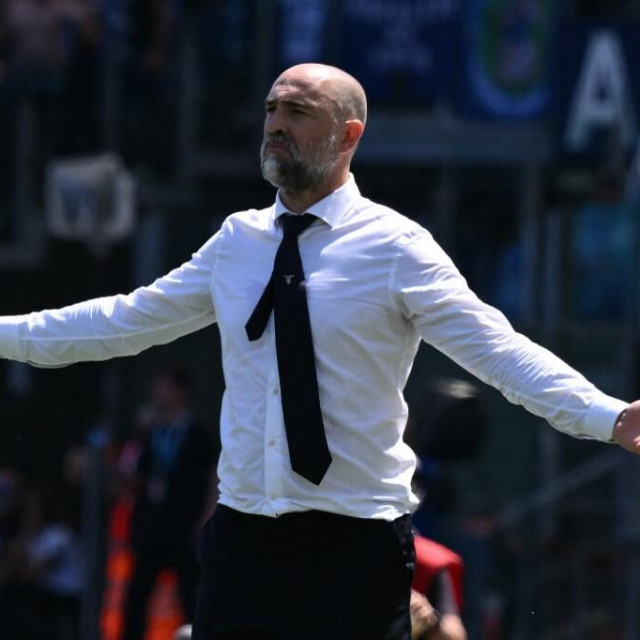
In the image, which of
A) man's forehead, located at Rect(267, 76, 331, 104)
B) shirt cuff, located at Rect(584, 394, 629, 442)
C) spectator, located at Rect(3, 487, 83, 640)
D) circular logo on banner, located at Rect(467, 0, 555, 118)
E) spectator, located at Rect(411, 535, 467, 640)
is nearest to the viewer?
shirt cuff, located at Rect(584, 394, 629, 442)

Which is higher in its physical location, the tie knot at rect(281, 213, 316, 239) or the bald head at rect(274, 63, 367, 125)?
the bald head at rect(274, 63, 367, 125)

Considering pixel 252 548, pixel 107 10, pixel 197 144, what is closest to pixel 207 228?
pixel 197 144

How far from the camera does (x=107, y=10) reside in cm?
1295

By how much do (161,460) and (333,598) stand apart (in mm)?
6411

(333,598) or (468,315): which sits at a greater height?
(468,315)

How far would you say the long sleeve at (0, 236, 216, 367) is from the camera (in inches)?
190

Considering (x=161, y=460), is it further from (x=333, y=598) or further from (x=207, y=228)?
(x=333, y=598)

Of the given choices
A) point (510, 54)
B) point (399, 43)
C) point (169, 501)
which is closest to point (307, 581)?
point (169, 501)

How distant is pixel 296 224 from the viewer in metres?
4.61

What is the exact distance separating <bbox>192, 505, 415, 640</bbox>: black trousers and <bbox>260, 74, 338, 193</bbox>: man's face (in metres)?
0.78

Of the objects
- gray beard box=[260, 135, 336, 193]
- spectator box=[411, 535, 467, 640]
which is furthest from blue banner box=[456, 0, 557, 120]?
gray beard box=[260, 135, 336, 193]

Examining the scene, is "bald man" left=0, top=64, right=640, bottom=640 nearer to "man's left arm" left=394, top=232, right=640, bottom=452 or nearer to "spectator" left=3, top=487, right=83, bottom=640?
"man's left arm" left=394, top=232, right=640, bottom=452

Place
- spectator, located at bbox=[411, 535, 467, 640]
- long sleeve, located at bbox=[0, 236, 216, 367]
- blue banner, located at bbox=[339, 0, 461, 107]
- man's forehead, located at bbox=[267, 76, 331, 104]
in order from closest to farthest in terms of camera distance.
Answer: man's forehead, located at bbox=[267, 76, 331, 104] < long sleeve, located at bbox=[0, 236, 216, 367] < spectator, located at bbox=[411, 535, 467, 640] < blue banner, located at bbox=[339, 0, 461, 107]

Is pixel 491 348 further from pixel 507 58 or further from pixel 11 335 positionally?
pixel 507 58
